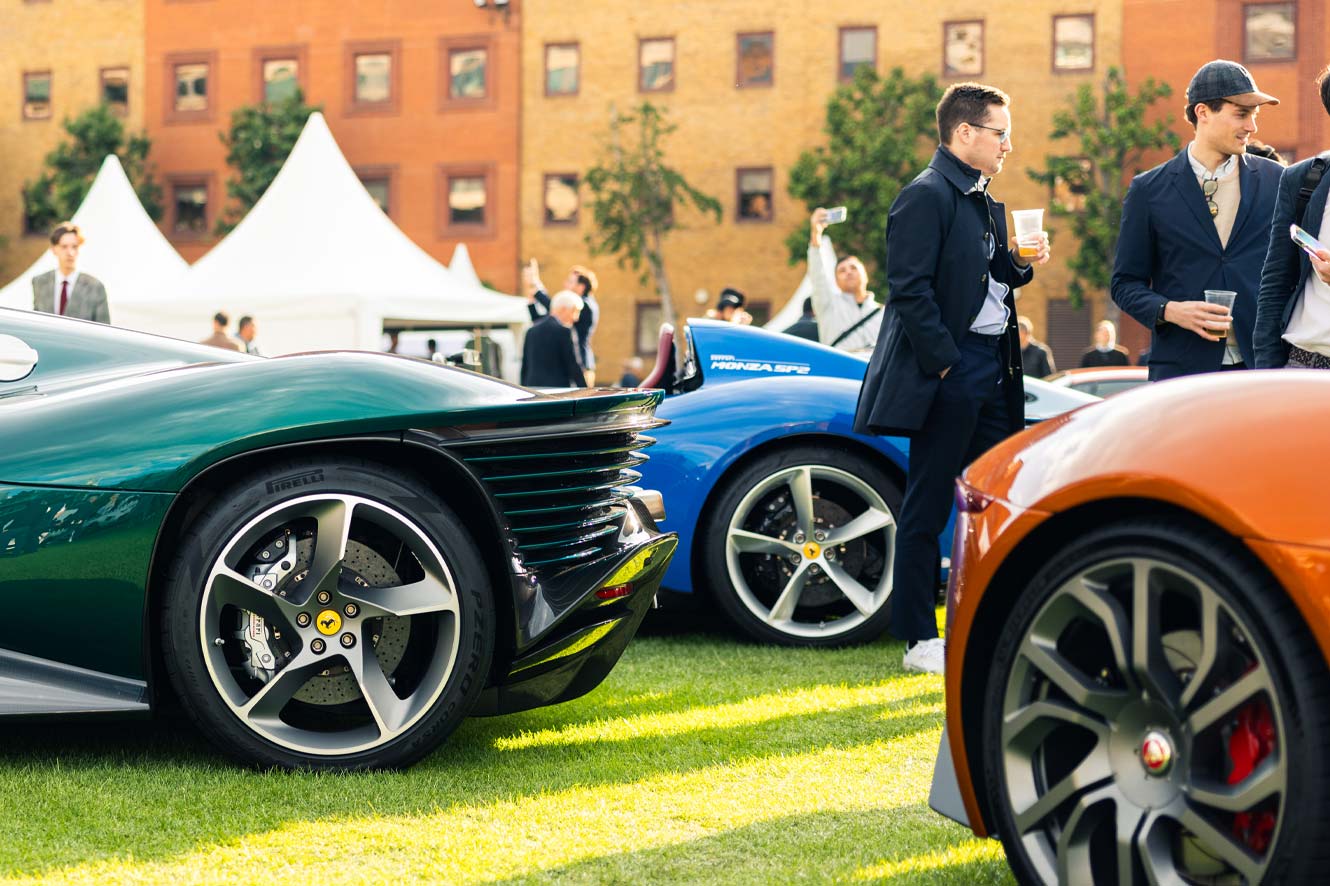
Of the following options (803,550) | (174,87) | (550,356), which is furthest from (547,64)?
(803,550)

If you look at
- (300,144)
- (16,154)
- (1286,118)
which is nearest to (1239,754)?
(300,144)

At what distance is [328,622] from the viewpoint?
3283mm

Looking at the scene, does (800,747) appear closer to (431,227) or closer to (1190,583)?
(1190,583)

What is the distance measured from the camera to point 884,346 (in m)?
4.86

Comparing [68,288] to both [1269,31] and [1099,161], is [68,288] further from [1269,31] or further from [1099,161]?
[1269,31]

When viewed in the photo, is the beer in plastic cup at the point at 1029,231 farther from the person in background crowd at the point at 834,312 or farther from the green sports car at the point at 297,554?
the person in background crowd at the point at 834,312

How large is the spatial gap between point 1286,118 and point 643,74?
14997 millimetres

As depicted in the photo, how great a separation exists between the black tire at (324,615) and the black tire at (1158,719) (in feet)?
4.55

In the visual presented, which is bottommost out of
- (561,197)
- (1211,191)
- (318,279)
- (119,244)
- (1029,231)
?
(1029,231)

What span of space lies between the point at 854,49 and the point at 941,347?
108 ft

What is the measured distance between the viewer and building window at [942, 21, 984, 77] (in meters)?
35.2

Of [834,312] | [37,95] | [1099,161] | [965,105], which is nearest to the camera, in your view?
[965,105]

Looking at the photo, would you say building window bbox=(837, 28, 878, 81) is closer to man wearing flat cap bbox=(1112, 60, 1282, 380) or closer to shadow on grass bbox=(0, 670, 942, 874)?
man wearing flat cap bbox=(1112, 60, 1282, 380)

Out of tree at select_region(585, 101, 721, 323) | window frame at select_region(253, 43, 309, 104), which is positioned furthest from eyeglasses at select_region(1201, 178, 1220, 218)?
window frame at select_region(253, 43, 309, 104)
